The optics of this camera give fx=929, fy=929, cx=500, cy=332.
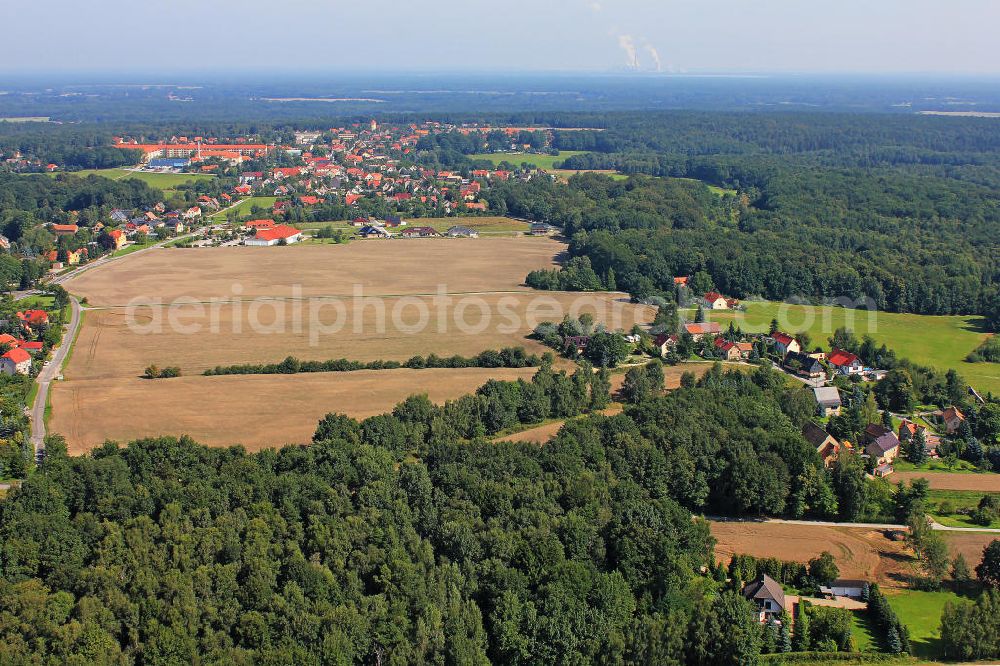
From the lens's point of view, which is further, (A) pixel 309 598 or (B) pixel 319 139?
(B) pixel 319 139

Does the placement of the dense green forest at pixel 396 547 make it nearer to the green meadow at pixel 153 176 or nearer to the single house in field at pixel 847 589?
the single house in field at pixel 847 589

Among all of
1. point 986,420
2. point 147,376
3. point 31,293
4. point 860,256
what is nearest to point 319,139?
point 31,293

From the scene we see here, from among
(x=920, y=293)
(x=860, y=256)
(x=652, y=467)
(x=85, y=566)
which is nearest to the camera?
(x=85, y=566)

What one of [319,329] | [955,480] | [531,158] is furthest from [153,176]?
[955,480]

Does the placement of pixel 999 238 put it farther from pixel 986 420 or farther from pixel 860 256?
pixel 986 420

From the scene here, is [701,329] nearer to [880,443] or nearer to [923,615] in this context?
[880,443]

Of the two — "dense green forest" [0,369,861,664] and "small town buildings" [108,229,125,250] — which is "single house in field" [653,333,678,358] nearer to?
"dense green forest" [0,369,861,664]

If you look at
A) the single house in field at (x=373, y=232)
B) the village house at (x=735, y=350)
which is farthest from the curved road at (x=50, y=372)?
the village house at (x=735, y=350)
